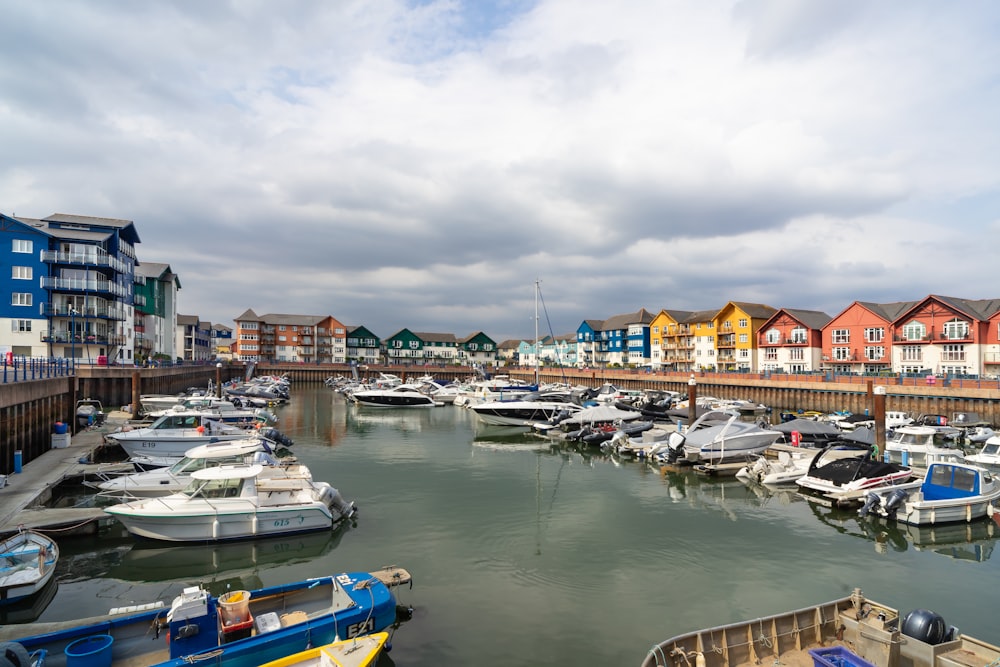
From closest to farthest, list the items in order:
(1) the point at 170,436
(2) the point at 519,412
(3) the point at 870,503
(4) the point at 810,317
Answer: (3) the point at 870,503 < (1) the point at 170,436 < (2) the point at 519,412 < (4) the point at 810,317

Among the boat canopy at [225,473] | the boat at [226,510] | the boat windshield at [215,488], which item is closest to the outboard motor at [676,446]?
the boat at [226,510]

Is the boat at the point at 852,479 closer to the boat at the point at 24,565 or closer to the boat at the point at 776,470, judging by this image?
the boat at the point at 776,470

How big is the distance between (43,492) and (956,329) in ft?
264

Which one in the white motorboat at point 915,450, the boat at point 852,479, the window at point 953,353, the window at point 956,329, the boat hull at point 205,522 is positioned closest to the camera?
the boat hull at point 205,522

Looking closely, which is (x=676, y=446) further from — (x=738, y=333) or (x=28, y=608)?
(x=738, y=333)

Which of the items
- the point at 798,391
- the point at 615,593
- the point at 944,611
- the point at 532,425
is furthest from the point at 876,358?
the point at 615,593

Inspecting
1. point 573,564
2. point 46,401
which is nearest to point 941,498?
point 573,564

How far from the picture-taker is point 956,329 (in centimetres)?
6106

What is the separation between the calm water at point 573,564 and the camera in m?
12.7

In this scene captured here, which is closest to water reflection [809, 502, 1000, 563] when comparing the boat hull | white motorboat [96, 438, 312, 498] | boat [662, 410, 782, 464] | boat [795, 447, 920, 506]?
boat [795, 447, 920, 506]

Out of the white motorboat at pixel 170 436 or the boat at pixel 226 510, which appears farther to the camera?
the white motorboat at pixel 170 436

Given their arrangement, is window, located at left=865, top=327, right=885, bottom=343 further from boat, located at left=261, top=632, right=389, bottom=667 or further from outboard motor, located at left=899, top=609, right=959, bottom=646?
boat, located at left=261, top=632, right=389, bottom=667

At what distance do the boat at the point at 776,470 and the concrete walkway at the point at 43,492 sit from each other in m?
28.3

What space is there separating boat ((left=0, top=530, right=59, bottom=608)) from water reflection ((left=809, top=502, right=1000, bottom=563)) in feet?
82.2
